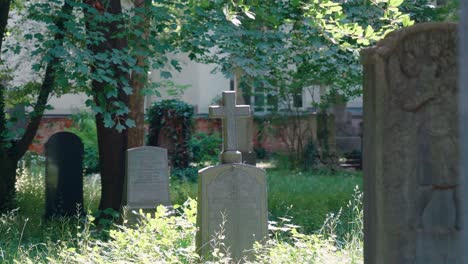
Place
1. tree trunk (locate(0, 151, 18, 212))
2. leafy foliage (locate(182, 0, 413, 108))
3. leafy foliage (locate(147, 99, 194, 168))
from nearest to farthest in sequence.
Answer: leafy foliage (locate(182, 0, 413, 108))
tree trunk (locate(0, 151, 18, 212))
leafy foliage (locate(147, 99, 194, 168))

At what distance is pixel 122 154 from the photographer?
14.2 m

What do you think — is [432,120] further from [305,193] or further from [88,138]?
[88,138]

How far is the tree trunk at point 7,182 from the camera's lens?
573 inches

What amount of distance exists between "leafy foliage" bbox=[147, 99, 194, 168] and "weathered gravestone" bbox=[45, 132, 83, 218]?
332 inches

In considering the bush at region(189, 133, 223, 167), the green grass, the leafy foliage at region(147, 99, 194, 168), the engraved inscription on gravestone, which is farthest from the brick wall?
the engraved inscription on gravestone

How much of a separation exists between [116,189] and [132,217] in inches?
70.8

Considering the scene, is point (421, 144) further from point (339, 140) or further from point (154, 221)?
point (339, 140)

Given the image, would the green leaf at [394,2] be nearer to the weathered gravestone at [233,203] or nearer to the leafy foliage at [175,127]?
the weathered gravestone at [233,203]

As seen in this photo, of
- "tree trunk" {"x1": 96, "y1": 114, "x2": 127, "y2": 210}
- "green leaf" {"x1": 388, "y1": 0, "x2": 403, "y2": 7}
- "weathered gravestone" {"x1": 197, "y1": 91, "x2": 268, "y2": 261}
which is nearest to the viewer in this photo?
"weathered gravestone" {"x1": 197, "y1": 91, "x2": 268, "y2": 261}

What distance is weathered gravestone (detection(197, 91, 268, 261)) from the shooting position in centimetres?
857

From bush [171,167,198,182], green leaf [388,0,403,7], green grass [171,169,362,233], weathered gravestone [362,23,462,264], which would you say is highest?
green leaf [388,0,403,7]

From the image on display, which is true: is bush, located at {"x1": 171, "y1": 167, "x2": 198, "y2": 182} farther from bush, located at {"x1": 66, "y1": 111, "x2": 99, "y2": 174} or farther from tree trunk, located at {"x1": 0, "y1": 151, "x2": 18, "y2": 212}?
tree trunk, located at {"x1": 0, "y1": 151, "x2": 18, "y2": 212}

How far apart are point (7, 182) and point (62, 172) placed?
1.17 metres

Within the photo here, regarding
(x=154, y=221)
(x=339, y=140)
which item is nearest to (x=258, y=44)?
(x=154, y=221)
